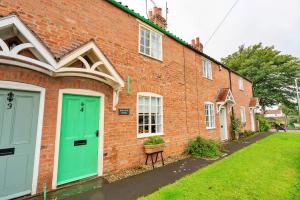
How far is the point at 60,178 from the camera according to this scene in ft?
15.1

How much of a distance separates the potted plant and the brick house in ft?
1.09

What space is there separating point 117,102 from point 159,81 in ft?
9.64

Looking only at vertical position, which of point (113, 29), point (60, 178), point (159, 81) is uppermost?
point (113, 29)

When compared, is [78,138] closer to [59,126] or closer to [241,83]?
[59,126]

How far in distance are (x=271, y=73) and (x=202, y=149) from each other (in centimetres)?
2697

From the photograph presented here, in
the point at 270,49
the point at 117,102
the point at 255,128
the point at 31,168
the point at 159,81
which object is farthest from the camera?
the point at 270,49

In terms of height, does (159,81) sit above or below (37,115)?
above

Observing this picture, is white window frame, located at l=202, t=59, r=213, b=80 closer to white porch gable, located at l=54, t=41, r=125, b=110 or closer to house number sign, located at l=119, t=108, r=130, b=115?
house number sign, located at l=119, t=108, r=130, b=115

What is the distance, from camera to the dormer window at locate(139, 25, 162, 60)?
25.2 feet

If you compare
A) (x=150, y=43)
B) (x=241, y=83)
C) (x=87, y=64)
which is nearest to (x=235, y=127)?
(x=241, y=83)

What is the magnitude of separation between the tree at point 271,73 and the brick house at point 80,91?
26.3 meters

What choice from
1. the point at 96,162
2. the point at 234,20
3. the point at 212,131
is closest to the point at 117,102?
the point at 96,162

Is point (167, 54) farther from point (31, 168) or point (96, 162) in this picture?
point (31, 168)

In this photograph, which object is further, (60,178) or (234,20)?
(234,20)
